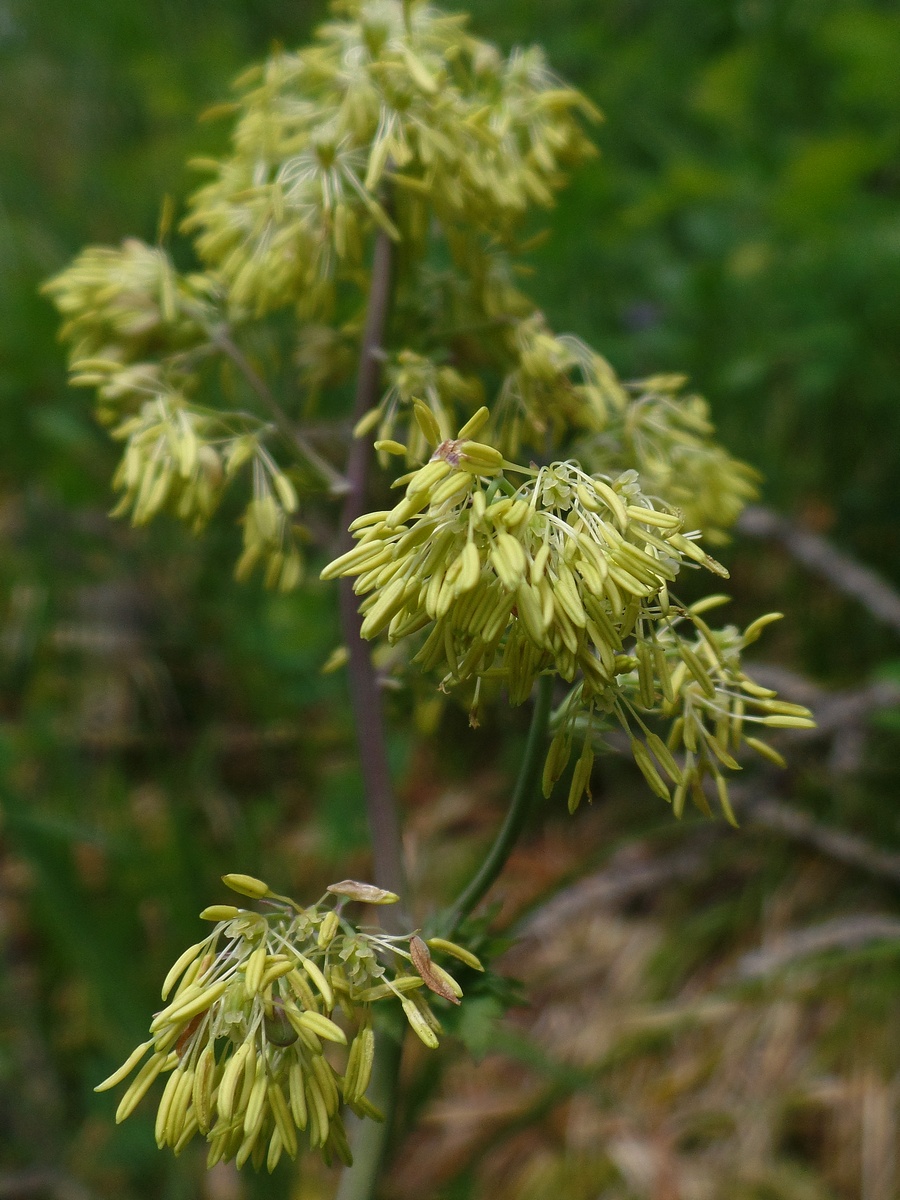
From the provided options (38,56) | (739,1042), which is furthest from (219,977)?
(38,56)

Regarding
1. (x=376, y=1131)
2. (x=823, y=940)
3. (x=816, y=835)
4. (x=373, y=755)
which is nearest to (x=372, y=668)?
(x=373, y=755)

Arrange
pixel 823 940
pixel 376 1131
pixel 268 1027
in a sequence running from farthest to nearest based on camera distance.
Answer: pixel 823 940, pixel 376 1131, pixel 268 1027

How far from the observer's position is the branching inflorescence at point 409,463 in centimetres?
99

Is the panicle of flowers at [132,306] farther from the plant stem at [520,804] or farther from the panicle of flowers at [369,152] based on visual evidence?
the plant stem at [520,804]

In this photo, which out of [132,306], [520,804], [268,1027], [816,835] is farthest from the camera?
[816,835]

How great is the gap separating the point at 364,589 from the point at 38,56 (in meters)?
5.43

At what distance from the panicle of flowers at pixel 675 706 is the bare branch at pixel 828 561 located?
4.25ft

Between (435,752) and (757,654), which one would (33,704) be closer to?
(435,752)

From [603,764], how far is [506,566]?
203 cm

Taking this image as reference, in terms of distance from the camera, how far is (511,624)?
41.5 inches

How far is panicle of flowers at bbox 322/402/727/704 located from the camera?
949 millimetres

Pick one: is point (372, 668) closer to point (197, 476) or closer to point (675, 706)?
point (197, 476)

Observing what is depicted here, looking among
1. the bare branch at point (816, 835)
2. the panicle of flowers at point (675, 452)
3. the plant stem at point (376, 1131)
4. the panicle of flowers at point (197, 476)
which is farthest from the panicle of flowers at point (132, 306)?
the bare branch at point (816, 835)

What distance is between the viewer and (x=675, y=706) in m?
1.19
